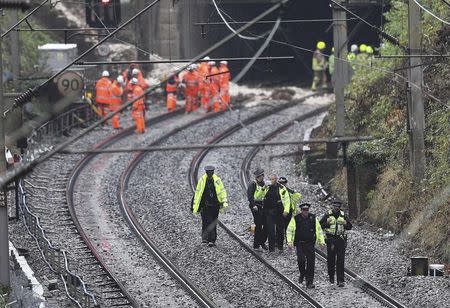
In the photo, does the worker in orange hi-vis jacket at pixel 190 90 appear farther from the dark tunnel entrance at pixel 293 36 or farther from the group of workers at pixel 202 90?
the dark tunnel entrance at pixel 293 36

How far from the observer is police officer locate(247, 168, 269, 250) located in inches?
875

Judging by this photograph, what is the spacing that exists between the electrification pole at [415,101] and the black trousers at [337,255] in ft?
→ 12.4

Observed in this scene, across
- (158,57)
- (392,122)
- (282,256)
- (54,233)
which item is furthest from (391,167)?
(158,57)

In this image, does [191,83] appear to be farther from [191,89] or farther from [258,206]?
[258,206]

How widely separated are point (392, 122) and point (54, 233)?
743 centimetres

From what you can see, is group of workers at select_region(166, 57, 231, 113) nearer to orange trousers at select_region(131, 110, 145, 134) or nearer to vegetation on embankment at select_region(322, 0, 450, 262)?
orange trousers at select_region(131, 110, 145, 134)

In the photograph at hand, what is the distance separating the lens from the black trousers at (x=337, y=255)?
776 inches

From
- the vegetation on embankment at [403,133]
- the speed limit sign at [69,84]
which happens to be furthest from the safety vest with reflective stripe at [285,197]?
the speed limit sign at [69,84]

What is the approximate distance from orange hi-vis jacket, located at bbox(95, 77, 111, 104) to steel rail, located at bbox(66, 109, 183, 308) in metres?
1.02

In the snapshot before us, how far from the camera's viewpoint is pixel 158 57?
137 ft

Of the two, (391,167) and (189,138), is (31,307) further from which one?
(189,138)

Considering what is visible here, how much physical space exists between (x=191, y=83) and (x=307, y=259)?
1824cm

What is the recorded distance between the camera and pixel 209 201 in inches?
892

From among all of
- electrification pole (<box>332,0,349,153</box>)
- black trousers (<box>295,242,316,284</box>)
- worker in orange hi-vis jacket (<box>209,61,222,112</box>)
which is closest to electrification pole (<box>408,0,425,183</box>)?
electrification pole (<box>332,0,349,153</box>)
